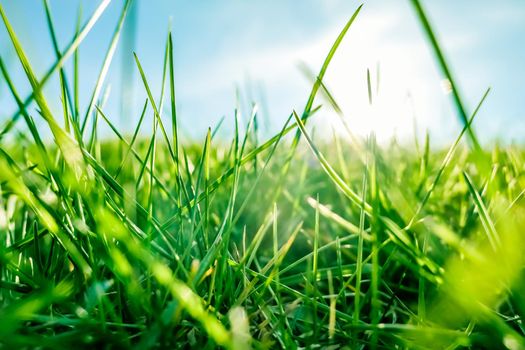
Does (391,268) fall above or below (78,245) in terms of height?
below

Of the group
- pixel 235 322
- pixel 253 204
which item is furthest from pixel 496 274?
pixel 253 204

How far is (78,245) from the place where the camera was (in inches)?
16.0

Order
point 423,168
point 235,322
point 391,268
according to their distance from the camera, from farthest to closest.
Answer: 1. point 423,168
2. point 391,268
3. point 235,322

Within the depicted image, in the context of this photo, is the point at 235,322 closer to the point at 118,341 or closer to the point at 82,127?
the point at 118,341

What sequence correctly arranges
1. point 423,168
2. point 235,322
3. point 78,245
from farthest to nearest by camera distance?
point 423,168 → point 78,245 → point 235,322

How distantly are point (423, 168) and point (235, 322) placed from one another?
20.0 inches

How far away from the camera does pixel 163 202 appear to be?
0.76 meters

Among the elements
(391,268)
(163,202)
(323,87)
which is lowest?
(391,268)

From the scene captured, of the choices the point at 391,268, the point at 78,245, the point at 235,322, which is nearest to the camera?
the point at 235,322

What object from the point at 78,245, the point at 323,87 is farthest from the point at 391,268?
the point at 78,245

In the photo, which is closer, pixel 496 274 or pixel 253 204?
pixel 496 274

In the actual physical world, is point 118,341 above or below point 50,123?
below

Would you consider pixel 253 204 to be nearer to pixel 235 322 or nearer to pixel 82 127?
pixel 82 127

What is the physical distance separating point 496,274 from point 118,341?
31cm
